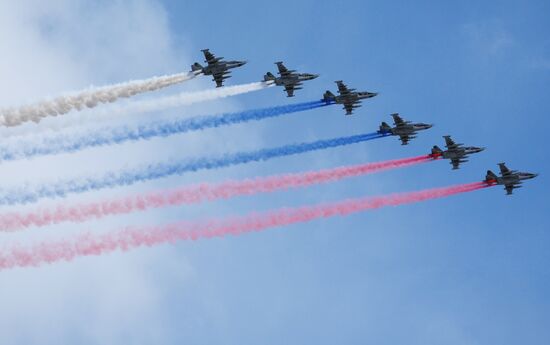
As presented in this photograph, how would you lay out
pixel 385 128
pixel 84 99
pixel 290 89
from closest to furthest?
pixel 84 99 < pixel 290 89 < pixel 385 128

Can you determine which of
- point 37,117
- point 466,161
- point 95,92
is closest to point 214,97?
point 95,92

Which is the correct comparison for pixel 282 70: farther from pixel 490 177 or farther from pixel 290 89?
pixel 490 177

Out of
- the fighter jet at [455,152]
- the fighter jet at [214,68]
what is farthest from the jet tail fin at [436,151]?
the fighter jet at [214,68]

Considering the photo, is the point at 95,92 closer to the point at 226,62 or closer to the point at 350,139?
the point at 226,62

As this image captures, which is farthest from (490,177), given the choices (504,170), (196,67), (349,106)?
(196,67)

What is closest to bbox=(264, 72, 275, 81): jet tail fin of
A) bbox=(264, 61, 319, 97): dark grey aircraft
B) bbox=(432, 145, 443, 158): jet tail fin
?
bbox=(264, 61, 319, 97): dark grey aircraft

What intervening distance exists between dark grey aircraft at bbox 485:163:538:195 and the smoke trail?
1539 inches

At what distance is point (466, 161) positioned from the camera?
444ft

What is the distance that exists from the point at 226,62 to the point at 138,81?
11063 mm

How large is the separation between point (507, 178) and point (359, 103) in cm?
2033

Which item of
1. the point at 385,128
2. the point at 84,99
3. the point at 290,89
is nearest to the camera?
the point at 84,99

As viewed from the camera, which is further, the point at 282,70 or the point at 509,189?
the point at 509,189

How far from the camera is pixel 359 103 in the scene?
12825 centimetres

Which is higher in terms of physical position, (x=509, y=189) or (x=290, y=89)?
(x=290, y=89)
